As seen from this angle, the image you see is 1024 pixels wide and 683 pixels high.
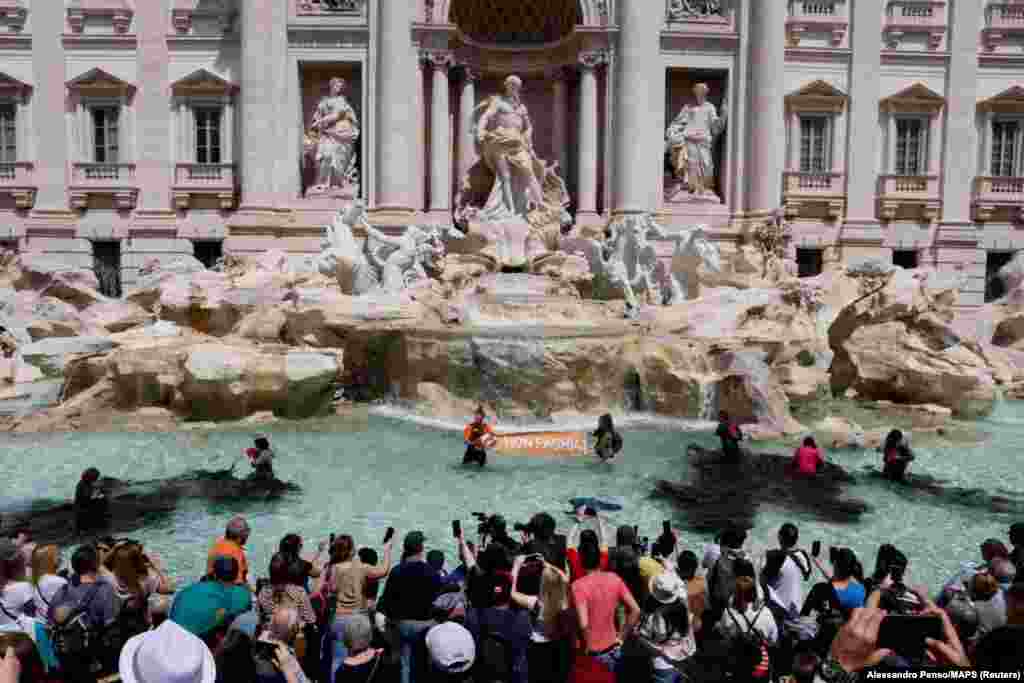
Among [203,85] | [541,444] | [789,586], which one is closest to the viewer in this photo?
[789,586]

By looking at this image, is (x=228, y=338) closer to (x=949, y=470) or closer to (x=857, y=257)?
(x=949, y=470)

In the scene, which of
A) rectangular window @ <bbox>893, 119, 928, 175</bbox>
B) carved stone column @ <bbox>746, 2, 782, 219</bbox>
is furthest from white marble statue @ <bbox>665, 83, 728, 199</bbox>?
rectangular window @ <bbox>893, 119, 928, 175</bbox>

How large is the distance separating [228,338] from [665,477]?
8.04 m

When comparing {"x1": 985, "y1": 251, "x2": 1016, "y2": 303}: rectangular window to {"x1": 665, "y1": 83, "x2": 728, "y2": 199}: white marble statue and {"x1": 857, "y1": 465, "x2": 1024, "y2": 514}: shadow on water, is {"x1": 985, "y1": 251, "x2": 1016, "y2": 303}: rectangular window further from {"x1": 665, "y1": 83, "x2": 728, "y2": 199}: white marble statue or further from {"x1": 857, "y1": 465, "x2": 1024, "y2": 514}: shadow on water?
{"x1": 857, "y1": 465, "x2": 1024, "y2": 514}: shadow on water

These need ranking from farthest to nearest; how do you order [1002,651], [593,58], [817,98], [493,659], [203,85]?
[817,98], [203,85], [593,58], [493,659], [1002,651]

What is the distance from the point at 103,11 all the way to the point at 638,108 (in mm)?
13636

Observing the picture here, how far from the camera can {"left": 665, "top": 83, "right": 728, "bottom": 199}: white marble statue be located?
20750mm

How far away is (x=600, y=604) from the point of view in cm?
436

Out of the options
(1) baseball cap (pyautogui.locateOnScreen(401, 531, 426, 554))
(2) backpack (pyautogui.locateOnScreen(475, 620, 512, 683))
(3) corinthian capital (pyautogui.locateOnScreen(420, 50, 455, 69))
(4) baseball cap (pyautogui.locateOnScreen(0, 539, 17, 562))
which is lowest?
(2) backpack (pyautogui.locateOnScreen(475, 620, 512, 683))

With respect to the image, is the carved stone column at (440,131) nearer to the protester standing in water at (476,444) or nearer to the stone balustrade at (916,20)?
the protester standing in water at (476,444)

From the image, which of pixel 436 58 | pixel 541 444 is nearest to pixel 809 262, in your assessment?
pixel 436 58

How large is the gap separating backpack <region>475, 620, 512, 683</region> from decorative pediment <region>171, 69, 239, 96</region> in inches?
750

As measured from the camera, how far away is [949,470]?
10.7 m

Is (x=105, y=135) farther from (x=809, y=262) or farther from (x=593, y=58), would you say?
(x=809, y=262)
